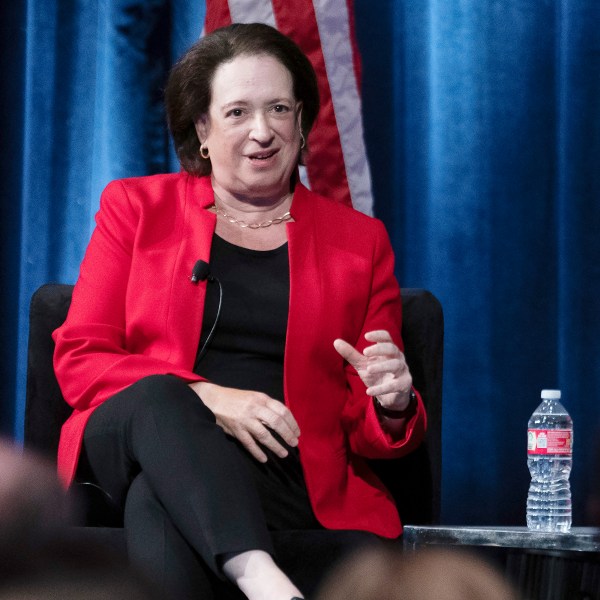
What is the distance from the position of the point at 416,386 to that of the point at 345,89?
65 centimetres

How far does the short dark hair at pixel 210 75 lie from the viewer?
177 centimetres

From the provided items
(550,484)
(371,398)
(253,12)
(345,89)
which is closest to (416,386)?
(371,398)

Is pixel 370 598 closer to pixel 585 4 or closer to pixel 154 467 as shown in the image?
pixel 154 467

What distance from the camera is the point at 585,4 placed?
6.88 ft

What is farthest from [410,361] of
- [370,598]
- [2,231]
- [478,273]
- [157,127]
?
[2,231]

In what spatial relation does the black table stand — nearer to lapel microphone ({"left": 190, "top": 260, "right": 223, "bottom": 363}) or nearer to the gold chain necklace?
lapel microphone ({"left": 190, "top": 260, "right": 223, "bottom": 363})

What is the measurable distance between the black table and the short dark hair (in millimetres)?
747

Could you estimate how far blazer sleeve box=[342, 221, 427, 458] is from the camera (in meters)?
1.57

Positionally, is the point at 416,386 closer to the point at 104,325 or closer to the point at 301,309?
the point at 301,309

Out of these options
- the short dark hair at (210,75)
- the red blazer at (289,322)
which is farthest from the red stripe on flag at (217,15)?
the red blazer at (289,322)

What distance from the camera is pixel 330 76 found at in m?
2.10

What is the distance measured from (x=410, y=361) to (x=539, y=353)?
1.40 ft

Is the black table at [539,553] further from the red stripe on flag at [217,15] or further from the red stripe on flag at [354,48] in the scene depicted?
the red stripe on flag at [217,15]

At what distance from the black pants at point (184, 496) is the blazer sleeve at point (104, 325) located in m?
0.10
